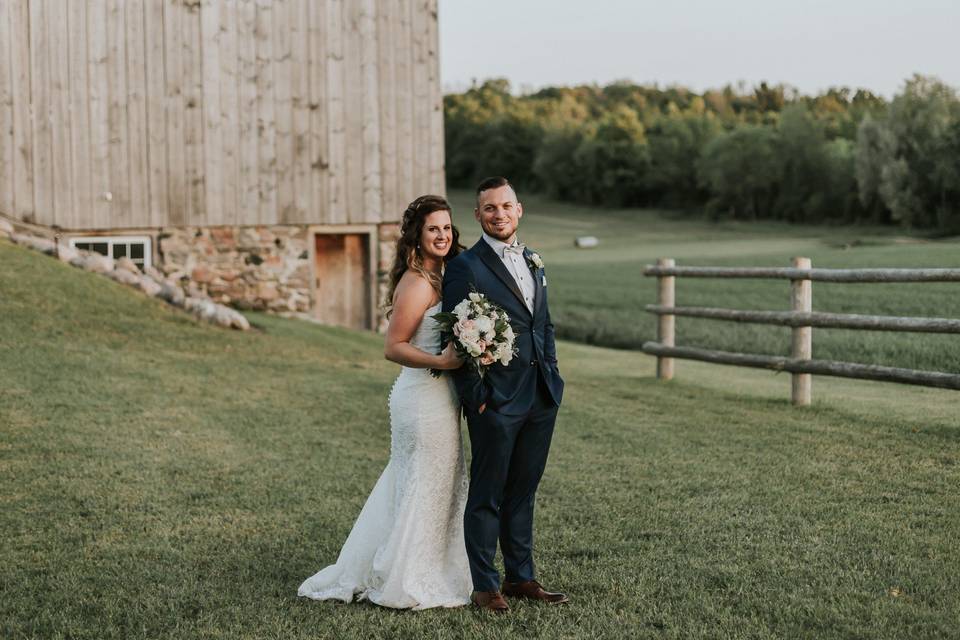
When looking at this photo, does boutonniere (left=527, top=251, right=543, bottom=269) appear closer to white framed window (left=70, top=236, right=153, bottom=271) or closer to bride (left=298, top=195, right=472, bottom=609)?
bride (left=298, top=195, right=472, bottom=609)

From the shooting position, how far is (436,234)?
16.7 ft

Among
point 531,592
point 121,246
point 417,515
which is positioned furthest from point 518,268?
point 121,246

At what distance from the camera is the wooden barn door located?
18703mm

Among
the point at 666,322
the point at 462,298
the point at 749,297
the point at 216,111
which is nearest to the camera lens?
the point at 462,298

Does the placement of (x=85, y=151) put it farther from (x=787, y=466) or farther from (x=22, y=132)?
(x=787, y=466)

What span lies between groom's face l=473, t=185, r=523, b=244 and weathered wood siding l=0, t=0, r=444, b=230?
43.4 ft

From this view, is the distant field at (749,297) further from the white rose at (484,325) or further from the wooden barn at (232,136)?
the white rose at (484,325)

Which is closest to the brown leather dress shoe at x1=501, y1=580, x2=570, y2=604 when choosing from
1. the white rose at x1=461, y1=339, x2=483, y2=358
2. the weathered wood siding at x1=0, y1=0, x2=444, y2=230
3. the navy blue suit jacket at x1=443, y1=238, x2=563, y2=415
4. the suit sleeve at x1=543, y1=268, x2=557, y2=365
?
the navy blue suit jacket at x1=443, y1=238, x2=563, y2=415

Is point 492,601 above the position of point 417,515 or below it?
below

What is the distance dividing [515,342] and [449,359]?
306mm

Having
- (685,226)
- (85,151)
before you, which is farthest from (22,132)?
(685,226)

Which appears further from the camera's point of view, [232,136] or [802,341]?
[232,136]

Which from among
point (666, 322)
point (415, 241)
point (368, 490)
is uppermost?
point (415, 241)

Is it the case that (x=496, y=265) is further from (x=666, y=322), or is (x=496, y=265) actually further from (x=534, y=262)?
(x=666, y=322)
